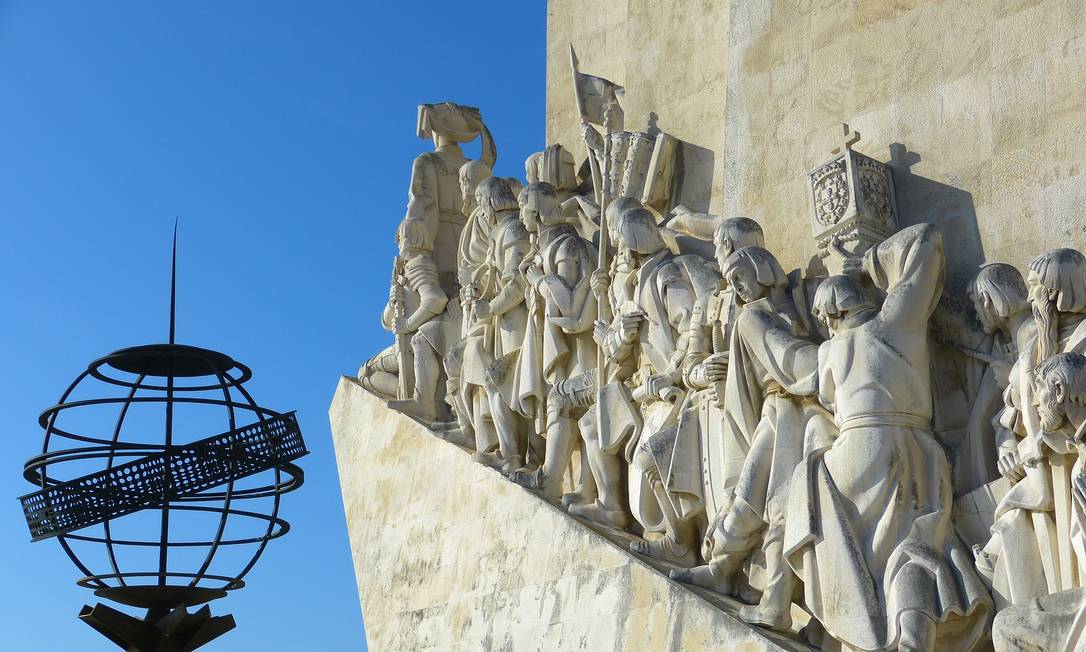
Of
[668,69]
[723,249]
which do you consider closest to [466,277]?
[668,69]

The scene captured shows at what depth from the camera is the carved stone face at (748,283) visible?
6.69 meters

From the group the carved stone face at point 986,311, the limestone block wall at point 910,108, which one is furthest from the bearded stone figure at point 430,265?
the carved stone face at point 986,311

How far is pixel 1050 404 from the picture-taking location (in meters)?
5.18

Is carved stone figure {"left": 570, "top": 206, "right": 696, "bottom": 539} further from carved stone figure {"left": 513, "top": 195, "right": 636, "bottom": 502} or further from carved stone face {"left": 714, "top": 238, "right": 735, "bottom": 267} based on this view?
carved stone face {"left": 714, "top": 238, "right": 735, "bottom": 267}

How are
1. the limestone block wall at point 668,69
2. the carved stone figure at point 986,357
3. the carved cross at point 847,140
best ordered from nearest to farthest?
the carved stone figure at point 986,357, the carved cross at point 847,140, the limestone block wall at point 668,69

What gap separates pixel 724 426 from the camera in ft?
22.0

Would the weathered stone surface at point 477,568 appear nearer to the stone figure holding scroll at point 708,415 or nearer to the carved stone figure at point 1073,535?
the stone figure holding scroll at point 708,415

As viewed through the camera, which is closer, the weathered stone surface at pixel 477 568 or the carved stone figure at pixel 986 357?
the carved stone figure at pixel 986 357

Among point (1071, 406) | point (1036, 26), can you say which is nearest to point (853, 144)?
point (1036, 26)

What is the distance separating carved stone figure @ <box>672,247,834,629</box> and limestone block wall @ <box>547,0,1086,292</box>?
465mm

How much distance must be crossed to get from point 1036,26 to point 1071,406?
6.53ft

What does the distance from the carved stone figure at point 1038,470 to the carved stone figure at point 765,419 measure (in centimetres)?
82

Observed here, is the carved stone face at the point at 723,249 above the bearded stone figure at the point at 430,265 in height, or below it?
below

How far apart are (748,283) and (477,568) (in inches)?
92.2
